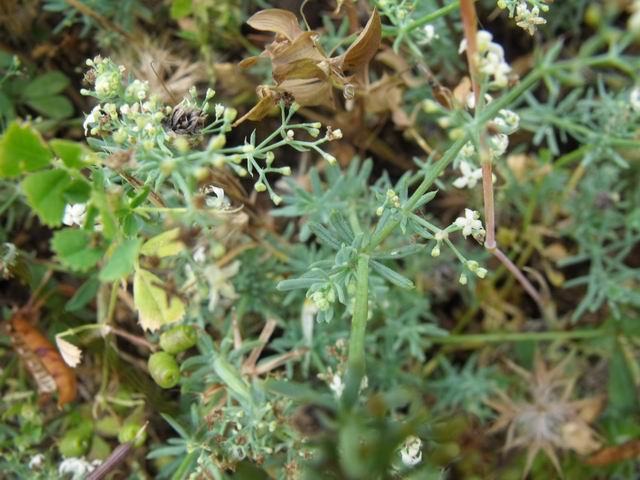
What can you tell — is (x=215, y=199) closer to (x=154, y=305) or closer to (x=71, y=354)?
(x=154, y=305)

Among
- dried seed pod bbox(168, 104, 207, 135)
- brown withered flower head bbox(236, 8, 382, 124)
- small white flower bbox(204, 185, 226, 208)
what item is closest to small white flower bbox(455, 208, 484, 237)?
brown withered flower head bbox(236, 8, 382, 124)

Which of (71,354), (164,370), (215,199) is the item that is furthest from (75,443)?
(215,199)

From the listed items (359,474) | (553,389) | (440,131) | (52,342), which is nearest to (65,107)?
(52,342)

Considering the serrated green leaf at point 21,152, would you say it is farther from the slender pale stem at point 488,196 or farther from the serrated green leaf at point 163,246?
the slender pale stem at point 488,196

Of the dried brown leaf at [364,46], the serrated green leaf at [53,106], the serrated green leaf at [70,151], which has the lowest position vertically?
the serrated green leaf at [53,106]

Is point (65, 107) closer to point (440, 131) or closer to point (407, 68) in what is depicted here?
point (407, 68)

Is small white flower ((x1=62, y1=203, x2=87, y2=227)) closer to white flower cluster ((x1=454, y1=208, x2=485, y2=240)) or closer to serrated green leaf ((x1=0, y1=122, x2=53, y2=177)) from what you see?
serrated green leaf ((x1=0, y1=122, x2=53, y2=177))

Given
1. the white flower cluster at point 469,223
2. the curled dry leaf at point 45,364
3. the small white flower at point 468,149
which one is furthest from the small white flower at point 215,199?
the curled dry leaf at point 45,364

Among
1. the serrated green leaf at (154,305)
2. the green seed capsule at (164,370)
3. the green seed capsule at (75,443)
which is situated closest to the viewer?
the serrated green leaf at (154,305)
